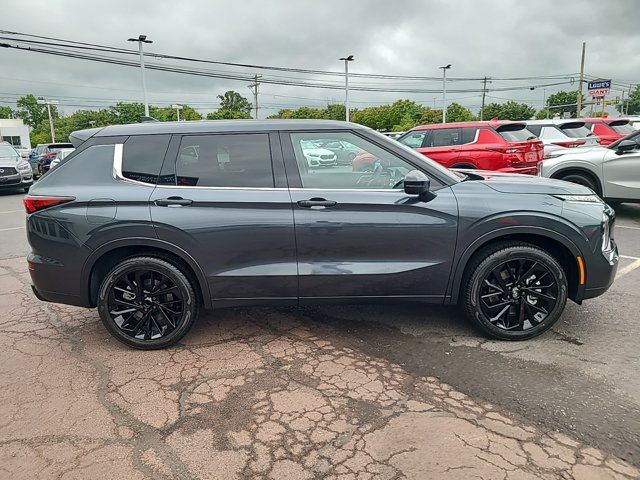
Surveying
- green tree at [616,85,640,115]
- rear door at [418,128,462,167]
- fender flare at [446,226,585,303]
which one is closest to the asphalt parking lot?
fender flare at [446,226,585,303]

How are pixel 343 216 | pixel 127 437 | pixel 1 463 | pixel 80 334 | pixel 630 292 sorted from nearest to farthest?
1. pixel 1 463
2. pixel 127 437
3. pixel 343 216
4. pixel 80 334
5. pixel 630 292

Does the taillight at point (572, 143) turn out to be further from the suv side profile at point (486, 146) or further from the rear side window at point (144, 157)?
the rear side window at point (144, 157)

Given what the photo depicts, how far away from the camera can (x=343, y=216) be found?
3414 mm

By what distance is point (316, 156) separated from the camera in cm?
364

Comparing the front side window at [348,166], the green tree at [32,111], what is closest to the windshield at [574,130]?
the front side window at [348,166]

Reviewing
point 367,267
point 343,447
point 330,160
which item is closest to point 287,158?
point 330,160

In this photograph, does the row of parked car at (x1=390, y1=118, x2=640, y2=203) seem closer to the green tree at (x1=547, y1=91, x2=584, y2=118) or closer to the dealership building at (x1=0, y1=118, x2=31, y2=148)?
the dealership building at (x1=0, y1=118, x2=31, y2=148)

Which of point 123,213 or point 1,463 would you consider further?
point 123,213

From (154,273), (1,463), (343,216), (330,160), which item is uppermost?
(330,160)

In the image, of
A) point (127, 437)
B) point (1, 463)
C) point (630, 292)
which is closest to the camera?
point (1, 463)

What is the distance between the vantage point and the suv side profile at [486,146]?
888 centimetres

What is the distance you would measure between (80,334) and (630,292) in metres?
5.35

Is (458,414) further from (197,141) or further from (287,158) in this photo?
(197,141)

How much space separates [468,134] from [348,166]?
6731mm
